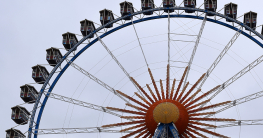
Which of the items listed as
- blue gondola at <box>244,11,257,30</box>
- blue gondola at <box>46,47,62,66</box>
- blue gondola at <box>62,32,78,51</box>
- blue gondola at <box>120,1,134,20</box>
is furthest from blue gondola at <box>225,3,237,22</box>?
blue gondola at <box>46,47,62,66</box>

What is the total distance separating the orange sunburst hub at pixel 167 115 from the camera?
1184 inches

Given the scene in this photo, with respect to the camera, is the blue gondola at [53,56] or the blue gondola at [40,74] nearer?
the blue gondola at [40,74]

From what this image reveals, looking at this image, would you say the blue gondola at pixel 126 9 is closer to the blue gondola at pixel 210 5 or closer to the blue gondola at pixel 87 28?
the blue gondola at pixel 87 28

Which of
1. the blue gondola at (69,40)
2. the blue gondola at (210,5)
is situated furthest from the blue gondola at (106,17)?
the blue gondola at (210,5)

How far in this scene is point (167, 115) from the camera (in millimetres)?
30047

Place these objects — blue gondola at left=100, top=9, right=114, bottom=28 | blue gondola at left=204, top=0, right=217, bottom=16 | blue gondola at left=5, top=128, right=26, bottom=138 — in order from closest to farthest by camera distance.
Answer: blue gondola at left=5, top=128, right=26, bottom=138, blue gondola at left=204, top=0, right=217, bottom=16, blue gondola at left=100, top=9, right=114, bottom=28

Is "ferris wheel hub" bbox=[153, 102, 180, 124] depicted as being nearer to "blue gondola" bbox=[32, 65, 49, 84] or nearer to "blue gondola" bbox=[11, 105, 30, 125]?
"blue gondola" bbox=[32, 65, 49, 84]

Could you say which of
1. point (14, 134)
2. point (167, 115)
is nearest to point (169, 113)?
point (167, 115)

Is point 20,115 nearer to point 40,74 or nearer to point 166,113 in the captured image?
point 40,74

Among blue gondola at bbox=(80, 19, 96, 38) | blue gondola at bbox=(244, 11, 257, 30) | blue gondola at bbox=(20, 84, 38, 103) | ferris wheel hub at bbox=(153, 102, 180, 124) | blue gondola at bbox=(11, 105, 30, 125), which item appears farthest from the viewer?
blue gondola at bbox=(80, 19, 96, 38)

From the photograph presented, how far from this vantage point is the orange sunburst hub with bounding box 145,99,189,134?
30062 millimetres

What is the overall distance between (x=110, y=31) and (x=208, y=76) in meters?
8.34

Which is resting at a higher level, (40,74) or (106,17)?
(106,17)

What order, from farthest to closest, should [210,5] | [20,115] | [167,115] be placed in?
[210,5] → [20,115] → [167,115]
